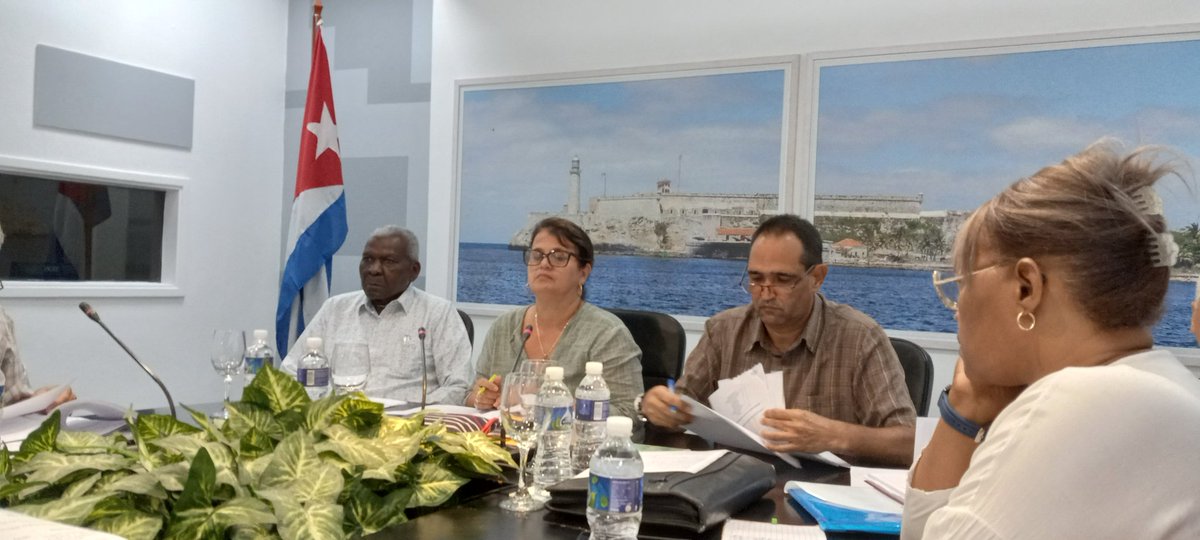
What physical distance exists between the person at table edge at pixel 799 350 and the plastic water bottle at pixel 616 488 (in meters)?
0.78

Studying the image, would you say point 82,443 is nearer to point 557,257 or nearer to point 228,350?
point 228,350

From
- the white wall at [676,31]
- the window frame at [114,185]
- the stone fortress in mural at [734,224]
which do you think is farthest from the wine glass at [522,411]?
the window frame at [114,185]

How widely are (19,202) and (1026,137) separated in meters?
4.38

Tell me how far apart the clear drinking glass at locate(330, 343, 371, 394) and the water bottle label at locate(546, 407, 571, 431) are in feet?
2.42

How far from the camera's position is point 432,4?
480cm

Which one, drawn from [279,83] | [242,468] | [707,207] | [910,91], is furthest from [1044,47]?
[279,83]

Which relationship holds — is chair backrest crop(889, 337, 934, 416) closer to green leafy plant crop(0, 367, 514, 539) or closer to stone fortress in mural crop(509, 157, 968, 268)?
stone fortress in mural crop(509, 157, 968, 268)

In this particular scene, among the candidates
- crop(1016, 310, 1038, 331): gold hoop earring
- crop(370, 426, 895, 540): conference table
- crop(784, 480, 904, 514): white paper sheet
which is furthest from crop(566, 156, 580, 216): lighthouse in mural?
crop(1016, 310, 1038, 331): gold hoop earring

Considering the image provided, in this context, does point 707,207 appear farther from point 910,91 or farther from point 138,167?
point 138,167

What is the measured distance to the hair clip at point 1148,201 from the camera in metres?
1.04

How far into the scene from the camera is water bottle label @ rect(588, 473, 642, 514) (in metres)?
1.26

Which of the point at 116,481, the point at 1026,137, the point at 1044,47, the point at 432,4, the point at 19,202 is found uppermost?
the point at 432,4

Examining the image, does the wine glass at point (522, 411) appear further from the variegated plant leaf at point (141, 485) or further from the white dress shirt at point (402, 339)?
the white dress shirt at point (402, 339)

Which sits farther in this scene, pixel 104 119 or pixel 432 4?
pixel 432 4
